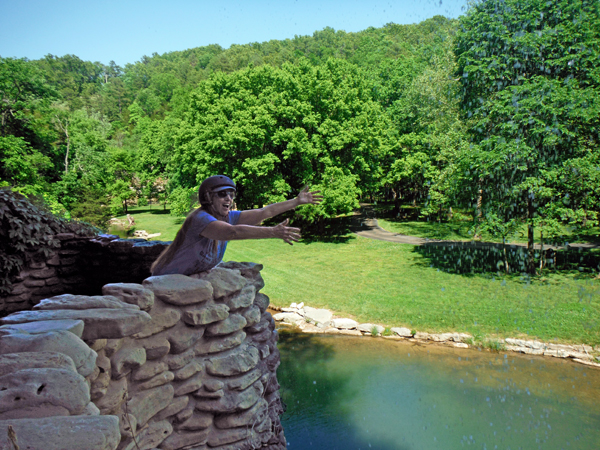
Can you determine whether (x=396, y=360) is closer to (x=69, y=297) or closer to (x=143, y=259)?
(x=143, y=259)

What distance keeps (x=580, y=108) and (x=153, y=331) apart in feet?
48.1

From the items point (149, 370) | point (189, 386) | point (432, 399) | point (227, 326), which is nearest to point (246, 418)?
point (189, 386)

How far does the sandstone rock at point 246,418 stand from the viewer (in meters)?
3.52

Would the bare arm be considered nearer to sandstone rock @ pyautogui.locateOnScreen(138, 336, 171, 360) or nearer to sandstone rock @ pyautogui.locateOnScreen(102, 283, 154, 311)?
sandstone rock @ pyautogui.locateOnScreen(102, 283, 154, 311)

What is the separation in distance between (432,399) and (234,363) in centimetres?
588

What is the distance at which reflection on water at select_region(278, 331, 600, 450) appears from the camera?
687 cm

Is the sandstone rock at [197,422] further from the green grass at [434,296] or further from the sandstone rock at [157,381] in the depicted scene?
the green grass at [434,296]

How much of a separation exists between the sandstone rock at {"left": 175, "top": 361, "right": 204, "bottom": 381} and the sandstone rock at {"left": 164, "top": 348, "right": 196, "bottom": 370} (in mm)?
29

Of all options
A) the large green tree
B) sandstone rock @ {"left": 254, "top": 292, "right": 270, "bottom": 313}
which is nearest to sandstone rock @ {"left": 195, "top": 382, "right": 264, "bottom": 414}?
sandstone rock @ {"left": 254, "top": 292, "right": 270, "bottom": 313}

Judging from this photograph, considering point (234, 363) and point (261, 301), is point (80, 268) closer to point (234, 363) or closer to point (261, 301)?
point (261, 301)

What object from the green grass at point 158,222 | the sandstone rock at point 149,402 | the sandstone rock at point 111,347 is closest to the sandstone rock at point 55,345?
the sandstone rock at point 111,347

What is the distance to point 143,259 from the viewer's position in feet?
19.7

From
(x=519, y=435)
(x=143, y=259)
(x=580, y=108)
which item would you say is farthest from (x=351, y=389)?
(x=580, y=108)

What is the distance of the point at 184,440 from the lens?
325 cm
